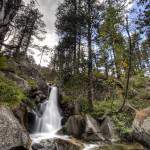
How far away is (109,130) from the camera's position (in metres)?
17.5

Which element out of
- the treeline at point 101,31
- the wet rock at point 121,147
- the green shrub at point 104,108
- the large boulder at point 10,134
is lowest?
the wet rock at point 121,147

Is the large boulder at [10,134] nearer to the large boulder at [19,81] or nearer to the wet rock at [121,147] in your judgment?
the wet rock at [121,147]

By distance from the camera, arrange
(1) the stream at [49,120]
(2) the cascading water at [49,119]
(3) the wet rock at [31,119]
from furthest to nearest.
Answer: (2) the cascading water at [49,119] < (3) the wet rock at [31,119] < (1) the stream at [49,120]

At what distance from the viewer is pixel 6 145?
31.8ft

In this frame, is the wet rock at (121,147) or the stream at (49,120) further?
the stream at (49,120)

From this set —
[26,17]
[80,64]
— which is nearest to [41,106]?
[80,64]

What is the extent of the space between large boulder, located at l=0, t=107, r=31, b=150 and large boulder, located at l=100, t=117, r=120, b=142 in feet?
25.4

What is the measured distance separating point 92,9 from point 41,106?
418 inches

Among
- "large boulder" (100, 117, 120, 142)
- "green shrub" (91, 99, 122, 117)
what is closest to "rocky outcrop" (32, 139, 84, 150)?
"large boulder" (100, 117, 120, 142)

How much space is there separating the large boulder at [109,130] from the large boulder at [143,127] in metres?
4.83

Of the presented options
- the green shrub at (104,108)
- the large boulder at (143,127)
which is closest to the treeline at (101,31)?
the green shrub at (104,108)

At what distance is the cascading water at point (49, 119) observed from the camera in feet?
63.9

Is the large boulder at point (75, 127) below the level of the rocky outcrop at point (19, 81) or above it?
below

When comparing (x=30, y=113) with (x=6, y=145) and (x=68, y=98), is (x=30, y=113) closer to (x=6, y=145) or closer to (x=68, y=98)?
(x=68, y=98)
